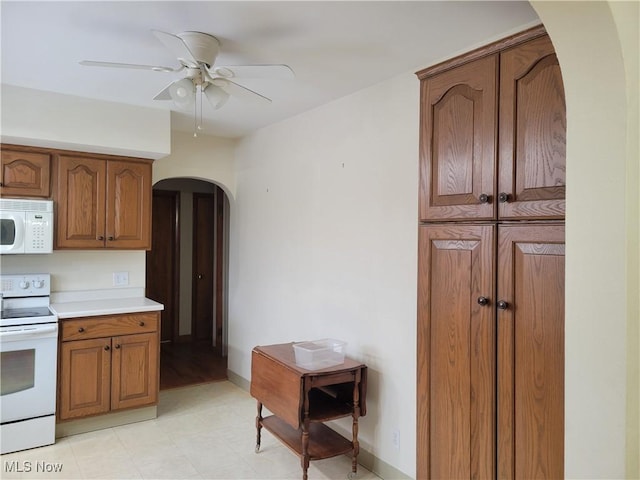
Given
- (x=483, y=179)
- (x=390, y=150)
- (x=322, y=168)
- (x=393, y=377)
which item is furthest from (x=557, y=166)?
(x=322, y=168)

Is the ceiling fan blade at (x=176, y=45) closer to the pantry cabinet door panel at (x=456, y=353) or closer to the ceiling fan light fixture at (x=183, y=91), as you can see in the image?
the ceiling fan light fixture at (x=183, y=91)

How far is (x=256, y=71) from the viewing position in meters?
2.22

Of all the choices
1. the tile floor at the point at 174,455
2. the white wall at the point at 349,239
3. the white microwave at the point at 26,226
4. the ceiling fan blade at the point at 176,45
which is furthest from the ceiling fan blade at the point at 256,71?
the tile floor at the point at 174,455

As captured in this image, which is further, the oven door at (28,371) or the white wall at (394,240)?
the oven door at (28,371)

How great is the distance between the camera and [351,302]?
3.14m

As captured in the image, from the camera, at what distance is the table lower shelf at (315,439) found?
109 inches

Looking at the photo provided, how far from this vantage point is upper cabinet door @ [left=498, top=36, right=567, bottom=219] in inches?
68.3

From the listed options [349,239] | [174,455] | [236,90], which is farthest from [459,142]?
[174,455]

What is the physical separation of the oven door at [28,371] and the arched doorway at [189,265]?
8.07 ft

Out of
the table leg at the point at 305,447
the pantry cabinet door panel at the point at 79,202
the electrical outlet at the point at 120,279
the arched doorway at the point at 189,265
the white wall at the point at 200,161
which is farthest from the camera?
the arched doorway at the point at 189,265

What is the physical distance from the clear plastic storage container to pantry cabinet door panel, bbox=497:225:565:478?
117 cm

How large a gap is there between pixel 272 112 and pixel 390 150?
1.26 m

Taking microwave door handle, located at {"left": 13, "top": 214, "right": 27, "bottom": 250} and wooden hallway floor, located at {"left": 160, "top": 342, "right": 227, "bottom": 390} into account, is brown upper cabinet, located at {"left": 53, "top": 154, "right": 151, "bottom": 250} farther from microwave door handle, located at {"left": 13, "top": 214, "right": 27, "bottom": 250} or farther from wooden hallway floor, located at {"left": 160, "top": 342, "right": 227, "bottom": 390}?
wooden hallway floor, located at {"left": 160, "top": 342, "right": 227, "bottom": 390}

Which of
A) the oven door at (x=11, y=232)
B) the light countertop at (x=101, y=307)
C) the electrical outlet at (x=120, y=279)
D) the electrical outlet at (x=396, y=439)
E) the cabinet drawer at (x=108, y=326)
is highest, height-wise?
the oven door at (x=11, y=232)
